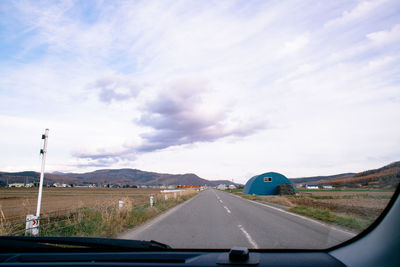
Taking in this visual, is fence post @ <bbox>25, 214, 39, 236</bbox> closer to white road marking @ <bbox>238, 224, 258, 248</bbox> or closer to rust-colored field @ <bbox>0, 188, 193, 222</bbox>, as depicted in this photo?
rust-colored field @ <bbox>0, 188, 193, 222</bbox>

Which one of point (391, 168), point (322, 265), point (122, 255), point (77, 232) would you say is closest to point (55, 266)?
point (122, 255)

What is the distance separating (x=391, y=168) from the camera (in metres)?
2.31

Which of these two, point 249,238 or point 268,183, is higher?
point 268,183

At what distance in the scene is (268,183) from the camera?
4309 centimetres

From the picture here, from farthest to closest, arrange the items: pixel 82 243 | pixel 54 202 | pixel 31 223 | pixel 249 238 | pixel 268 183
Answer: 1. pixel 268 183
2. pixel 54 202
3. pixel 31 223
4. pixel 249 238
5. pixel 82 243

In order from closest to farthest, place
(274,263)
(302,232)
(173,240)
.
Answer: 1. (274,263)
2. (173,240)
3. (302,232)

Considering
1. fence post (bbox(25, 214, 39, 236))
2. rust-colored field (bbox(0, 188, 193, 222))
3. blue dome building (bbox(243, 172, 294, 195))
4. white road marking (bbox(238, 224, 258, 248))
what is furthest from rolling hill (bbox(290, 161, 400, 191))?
blue dome building (bbox(243, 172, 294, 195))

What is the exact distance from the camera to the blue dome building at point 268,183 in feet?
140

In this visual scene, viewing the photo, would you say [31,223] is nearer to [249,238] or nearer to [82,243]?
[82,243]

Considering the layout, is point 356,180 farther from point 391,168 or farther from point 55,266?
point 55,266

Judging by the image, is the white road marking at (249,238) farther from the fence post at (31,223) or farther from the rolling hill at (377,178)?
the fence post at (31,223)

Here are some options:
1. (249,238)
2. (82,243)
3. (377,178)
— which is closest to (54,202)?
(249,238)

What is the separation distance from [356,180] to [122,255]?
103 inches

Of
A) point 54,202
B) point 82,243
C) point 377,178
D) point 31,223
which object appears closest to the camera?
point 377,178
